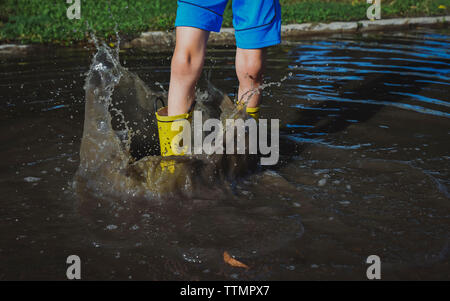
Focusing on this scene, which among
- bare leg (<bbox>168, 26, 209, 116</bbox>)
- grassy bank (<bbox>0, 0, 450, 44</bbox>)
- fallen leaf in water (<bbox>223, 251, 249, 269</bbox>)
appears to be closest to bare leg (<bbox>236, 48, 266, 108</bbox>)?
bare leg (<bbox>168, 26, 209, 116</bbox>)

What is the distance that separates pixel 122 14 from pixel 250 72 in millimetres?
6772

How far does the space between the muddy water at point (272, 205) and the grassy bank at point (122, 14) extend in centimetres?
367

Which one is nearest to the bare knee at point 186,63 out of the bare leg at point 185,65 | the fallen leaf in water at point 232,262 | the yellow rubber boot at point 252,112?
the bare leg at point 185,65

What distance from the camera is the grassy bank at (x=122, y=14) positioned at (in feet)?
25.9

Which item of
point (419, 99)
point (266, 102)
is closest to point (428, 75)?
point (419, 99)

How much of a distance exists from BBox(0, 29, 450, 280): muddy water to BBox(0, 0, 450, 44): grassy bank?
3671mm

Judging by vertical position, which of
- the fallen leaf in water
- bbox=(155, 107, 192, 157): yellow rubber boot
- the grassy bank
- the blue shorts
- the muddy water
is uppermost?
the grassy bank

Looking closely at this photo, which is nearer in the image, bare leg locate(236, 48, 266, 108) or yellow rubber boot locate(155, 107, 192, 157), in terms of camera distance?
yellow rubber boot locate(155, 107, 192, 157)

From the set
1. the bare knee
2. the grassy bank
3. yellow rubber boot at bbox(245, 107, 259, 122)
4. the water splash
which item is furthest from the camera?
the grassy bank

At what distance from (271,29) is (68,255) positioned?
1828 millimetres

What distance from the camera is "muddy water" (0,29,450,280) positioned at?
2010 millimetres

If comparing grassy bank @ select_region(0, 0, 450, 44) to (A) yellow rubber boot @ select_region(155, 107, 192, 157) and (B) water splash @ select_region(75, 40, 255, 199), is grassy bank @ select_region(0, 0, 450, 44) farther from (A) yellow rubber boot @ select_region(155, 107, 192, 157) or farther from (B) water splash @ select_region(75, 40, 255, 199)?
(A) yellow rubber boot @ select_region(155, 107, 192, 157)

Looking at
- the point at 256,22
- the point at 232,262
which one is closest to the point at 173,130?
the point at 256,22

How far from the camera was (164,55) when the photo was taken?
6691 millimetres
